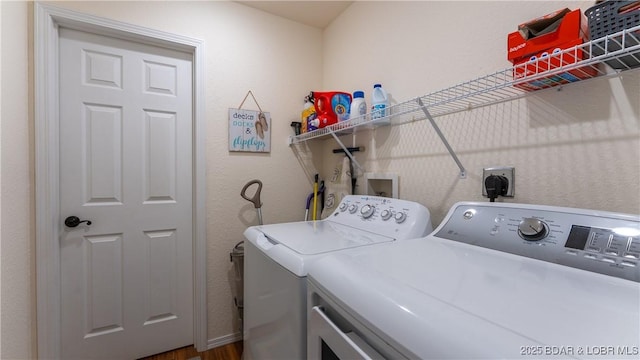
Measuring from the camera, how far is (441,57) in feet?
4.43

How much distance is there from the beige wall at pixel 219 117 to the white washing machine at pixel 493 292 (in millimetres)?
1356

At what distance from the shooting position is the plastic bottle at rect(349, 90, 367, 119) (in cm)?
169

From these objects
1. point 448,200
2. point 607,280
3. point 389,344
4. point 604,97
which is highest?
point 604,97

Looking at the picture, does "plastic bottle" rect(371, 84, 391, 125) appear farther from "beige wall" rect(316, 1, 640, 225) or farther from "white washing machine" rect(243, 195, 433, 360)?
"white washing machine" rect(243, 195, 433, 360)

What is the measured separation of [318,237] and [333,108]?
0.94 meters

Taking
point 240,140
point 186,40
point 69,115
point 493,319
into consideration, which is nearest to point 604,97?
point 493,319

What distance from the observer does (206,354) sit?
6.22 feet

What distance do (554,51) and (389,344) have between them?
0.93 metres

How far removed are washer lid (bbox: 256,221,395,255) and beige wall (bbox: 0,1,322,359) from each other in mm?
738

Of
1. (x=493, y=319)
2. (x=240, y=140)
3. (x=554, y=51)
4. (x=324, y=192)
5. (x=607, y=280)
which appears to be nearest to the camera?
(x=493, y=319)

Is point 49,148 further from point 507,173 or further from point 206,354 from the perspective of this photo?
point 507,173

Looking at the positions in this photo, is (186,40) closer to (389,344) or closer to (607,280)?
(389,344)

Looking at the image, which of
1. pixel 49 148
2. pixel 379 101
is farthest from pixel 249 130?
pixel 49 148

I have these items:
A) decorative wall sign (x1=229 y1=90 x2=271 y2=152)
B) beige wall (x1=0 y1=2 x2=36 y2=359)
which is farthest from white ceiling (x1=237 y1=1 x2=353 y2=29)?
beige wall (x1=0 y1=2 x2=36 y2=359)
